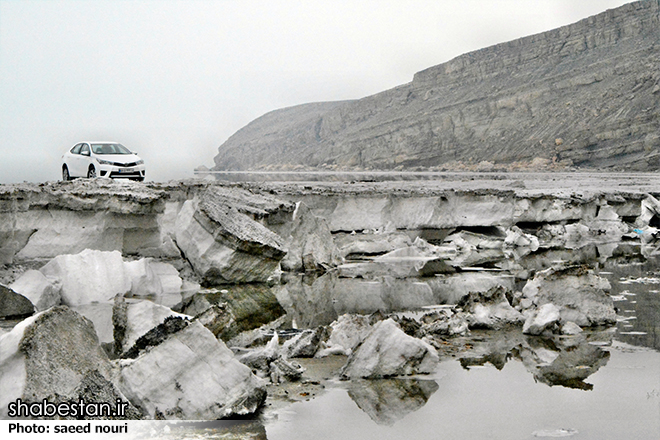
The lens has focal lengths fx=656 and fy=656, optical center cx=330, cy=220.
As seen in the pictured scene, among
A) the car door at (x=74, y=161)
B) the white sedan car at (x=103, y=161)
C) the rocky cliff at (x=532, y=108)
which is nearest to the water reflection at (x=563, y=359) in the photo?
the white sedan car at (x=103, y=161)

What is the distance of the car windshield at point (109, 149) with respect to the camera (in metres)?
16.5

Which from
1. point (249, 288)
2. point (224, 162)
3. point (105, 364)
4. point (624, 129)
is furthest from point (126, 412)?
point (224, 162)

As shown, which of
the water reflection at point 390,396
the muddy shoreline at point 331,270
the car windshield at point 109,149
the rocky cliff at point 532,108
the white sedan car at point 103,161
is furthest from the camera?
→ the rocky cliff at point 532,108

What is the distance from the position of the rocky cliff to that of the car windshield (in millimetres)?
65088

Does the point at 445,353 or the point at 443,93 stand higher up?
the point at 443,93

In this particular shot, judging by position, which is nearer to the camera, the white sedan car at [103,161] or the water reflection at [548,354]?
the water reflection at [548,354]

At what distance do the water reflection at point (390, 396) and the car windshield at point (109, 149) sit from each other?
12.7 m

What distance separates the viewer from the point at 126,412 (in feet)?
14.3

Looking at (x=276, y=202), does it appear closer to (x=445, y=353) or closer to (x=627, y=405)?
(x=445, y=353)

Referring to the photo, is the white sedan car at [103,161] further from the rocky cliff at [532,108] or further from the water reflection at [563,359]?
the rocky cliff at [532,108]

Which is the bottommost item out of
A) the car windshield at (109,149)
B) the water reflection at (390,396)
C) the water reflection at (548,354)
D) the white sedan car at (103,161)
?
the water reflection at (548,354)

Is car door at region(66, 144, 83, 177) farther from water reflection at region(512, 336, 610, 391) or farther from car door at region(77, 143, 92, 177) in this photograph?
water reflection at region(512, 336, 610, 391)

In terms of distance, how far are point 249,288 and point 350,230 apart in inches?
264

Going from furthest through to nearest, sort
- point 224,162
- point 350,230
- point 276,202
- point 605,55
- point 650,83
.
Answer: point 224,162, point 605,55, point 650,83, point 350,230, point 276,202
